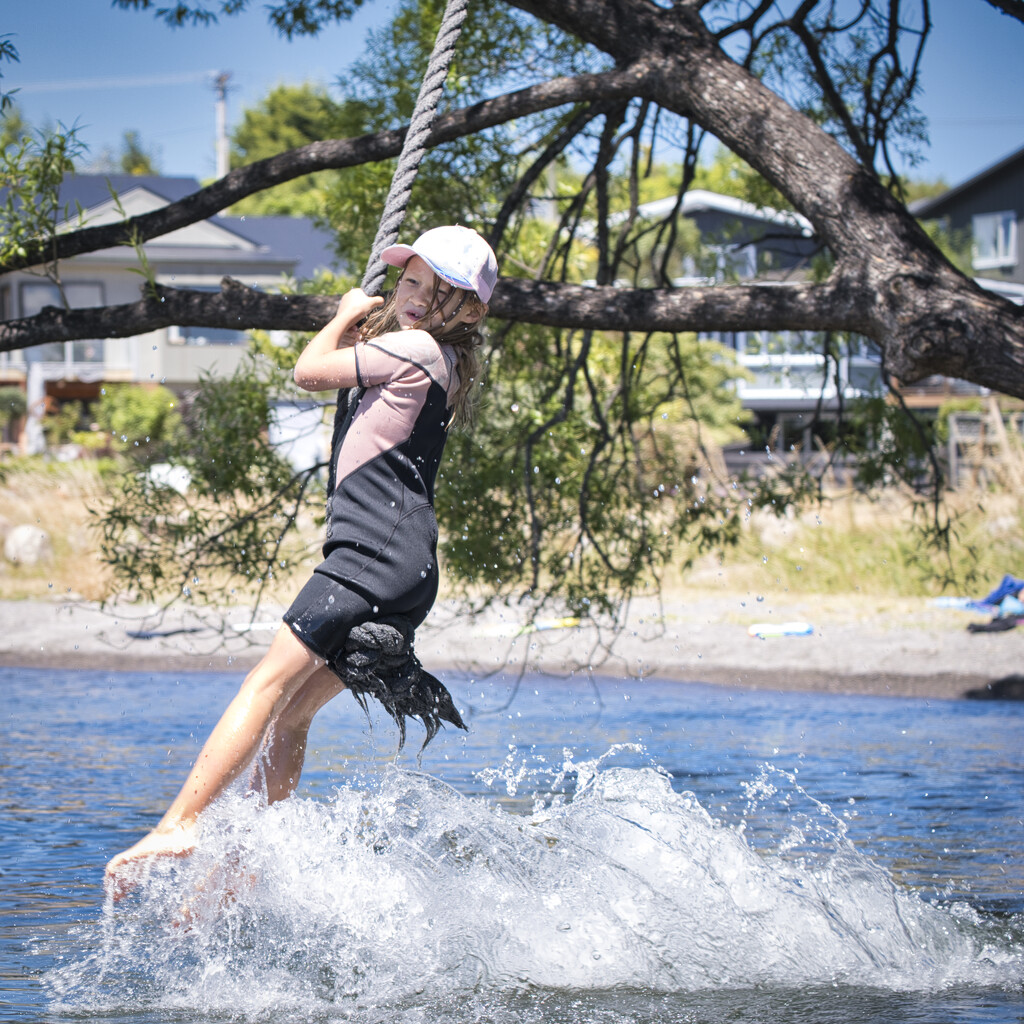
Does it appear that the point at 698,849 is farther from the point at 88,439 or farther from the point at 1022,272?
the point at 1022,272

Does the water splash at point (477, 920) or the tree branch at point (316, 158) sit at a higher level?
the tree branch at point (316, 158)

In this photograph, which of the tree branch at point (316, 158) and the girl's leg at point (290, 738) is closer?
the girl's leg at point (290, 738)

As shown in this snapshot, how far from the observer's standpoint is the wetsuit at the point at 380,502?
300cm

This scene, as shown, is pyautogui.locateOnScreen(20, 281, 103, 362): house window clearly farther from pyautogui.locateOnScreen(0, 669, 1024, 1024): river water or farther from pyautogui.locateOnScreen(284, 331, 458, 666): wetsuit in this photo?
pyautogui.locateOnScreen(284, 331, 458, 666): wetsuit

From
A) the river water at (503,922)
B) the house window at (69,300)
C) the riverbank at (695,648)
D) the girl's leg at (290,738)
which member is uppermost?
the house window at (69,300)

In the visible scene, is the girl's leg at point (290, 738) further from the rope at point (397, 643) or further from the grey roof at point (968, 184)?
the grey roof at point (968, 184)

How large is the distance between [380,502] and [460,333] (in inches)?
19.5

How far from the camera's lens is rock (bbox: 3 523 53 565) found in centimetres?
1357

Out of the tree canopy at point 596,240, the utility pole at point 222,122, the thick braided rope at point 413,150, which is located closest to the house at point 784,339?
the tree canopy at point 596,240

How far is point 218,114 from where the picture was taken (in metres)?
48.0

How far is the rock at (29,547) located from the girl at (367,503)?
11.3 meters

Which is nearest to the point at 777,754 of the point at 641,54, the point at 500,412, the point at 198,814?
the point at 500,412

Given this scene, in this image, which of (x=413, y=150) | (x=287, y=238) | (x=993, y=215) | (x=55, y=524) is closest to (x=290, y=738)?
(x=413, y=150)

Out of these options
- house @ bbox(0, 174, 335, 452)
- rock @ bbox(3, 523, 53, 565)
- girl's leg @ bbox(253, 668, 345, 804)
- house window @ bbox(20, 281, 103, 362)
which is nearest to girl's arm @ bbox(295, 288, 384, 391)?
girl's leg @ bbox(253, 668, 345, 804)
